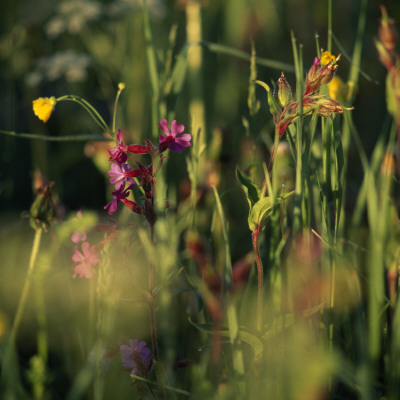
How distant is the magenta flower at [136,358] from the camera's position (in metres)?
0.72

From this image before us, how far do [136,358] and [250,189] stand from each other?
0.30 metres

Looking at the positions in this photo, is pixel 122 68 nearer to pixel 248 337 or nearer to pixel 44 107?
pixel 44 107

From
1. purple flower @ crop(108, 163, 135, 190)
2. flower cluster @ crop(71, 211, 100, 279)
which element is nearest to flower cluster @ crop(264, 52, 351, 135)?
purple flower @ crop(108, 163, 135, 190)

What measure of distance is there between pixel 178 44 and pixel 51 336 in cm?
176

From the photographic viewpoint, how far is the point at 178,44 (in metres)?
2.45

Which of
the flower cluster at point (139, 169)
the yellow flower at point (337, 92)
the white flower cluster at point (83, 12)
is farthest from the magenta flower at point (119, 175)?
the white flower cluster at point (83, 12)

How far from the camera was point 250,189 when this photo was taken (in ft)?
2.25

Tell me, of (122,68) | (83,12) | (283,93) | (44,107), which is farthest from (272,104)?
(83,12)

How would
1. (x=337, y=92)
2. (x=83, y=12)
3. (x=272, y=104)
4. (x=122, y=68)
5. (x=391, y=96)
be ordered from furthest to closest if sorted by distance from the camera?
(x=83, y=12) → (x=122, y=68) → (x=337, y=92) → (x=391, y=96) → (x=272, y=104)

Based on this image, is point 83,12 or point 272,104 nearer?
point 272,104

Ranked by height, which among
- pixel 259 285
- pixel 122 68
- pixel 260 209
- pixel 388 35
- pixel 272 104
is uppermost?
pixel 122 68

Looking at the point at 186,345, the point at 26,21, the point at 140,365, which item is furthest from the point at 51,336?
the point at 26,21

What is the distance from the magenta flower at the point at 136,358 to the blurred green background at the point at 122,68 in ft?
2.82

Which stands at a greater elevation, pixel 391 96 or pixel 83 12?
pixel 83 12
